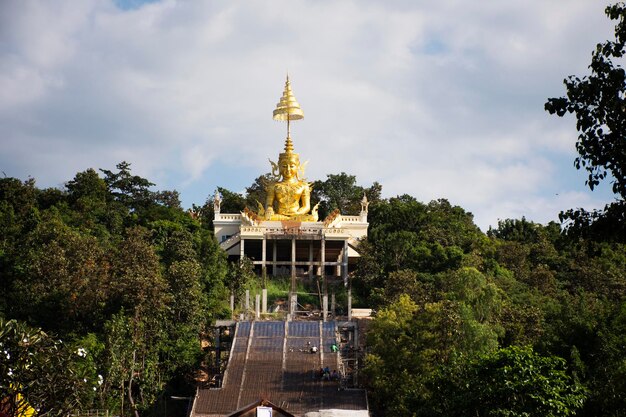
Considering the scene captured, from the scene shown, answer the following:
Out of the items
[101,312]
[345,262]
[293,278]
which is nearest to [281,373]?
[101,312]

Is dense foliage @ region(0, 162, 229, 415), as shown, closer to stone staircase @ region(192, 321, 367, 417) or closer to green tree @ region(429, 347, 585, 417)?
stone staircase @ region(192, 321, 367, 417)

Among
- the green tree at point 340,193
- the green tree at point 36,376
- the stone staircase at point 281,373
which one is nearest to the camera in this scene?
the green tree at point 36,376

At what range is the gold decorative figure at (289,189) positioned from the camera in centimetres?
5888

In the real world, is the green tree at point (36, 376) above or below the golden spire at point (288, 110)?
below

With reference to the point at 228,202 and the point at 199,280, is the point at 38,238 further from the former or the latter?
the point at 228,202

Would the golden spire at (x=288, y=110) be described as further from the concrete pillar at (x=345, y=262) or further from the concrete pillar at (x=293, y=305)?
the concrete pillar at (x=293, y=305)

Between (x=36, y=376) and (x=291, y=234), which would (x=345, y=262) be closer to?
(x=291, y=234)

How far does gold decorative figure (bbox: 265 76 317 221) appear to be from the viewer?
58.9 metres

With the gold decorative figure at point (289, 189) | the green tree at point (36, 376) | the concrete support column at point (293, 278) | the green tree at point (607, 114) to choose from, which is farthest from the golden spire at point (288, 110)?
the green tree at point (607, 114)

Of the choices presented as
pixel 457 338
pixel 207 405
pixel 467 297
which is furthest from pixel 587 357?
pixel 207 405

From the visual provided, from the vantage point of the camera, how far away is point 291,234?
179 ft

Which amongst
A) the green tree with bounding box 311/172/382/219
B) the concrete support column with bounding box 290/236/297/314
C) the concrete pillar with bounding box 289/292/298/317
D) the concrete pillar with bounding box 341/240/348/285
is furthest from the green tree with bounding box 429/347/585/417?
the green tree with bounding box 311/172/382/219

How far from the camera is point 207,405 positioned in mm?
35000

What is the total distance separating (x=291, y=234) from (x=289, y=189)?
570 centimetres
